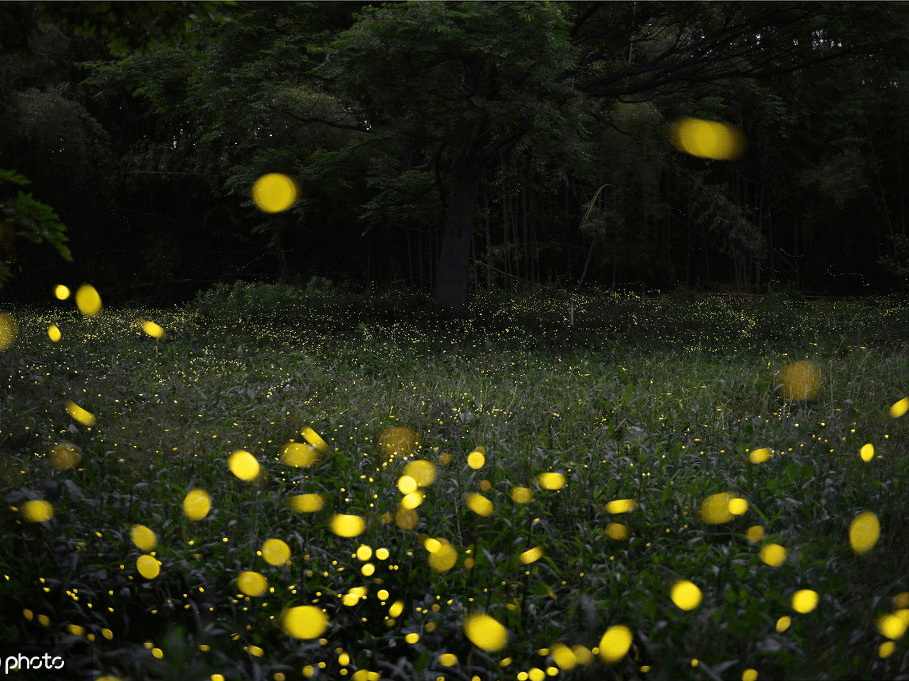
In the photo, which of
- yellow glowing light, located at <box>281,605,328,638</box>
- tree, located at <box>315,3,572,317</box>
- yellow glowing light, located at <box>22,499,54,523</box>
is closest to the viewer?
yellow glowing light, located at <box>281,605,328,638</box>

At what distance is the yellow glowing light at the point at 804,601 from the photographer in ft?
8.65

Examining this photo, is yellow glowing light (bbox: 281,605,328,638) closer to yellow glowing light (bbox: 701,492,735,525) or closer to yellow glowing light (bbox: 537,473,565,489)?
yellow glowing light (bbox: 537,473,565,489)

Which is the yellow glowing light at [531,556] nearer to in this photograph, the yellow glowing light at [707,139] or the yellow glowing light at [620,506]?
the yellow glowing light at [620,506]

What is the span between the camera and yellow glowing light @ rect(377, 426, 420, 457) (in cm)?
450

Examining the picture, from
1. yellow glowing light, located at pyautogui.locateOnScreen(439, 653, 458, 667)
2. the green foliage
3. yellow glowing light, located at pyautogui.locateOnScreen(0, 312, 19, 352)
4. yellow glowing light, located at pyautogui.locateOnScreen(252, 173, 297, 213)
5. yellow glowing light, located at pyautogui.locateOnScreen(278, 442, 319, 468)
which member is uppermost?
yellow glowing light, located at pyautogui.locateOnScreen(252, 173, 297, 213)

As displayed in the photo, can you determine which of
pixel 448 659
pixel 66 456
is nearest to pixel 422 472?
pixel 448 659

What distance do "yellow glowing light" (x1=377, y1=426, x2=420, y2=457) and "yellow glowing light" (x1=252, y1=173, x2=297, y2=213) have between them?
7.63 m

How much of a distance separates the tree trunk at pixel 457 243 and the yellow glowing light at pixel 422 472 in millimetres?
7082

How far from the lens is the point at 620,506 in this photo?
3.50 metres

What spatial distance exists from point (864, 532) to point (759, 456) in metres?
0.89

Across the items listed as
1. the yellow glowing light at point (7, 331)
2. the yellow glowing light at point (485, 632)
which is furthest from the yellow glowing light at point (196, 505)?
the yellow glowing light at point (7, 331)

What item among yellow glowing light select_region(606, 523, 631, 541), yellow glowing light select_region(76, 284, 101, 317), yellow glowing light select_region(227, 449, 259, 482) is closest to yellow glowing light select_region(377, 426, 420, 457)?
yellow glowing light select_region(227, 449, 259, 482)

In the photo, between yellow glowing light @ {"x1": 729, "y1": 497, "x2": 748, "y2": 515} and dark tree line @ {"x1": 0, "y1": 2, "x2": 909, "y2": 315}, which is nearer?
yellow glowing light @ {"x1": 729, "y1": 497, "x2": 748, "y2": 515}

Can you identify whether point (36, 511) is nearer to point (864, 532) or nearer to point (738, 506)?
point (738, 506)
